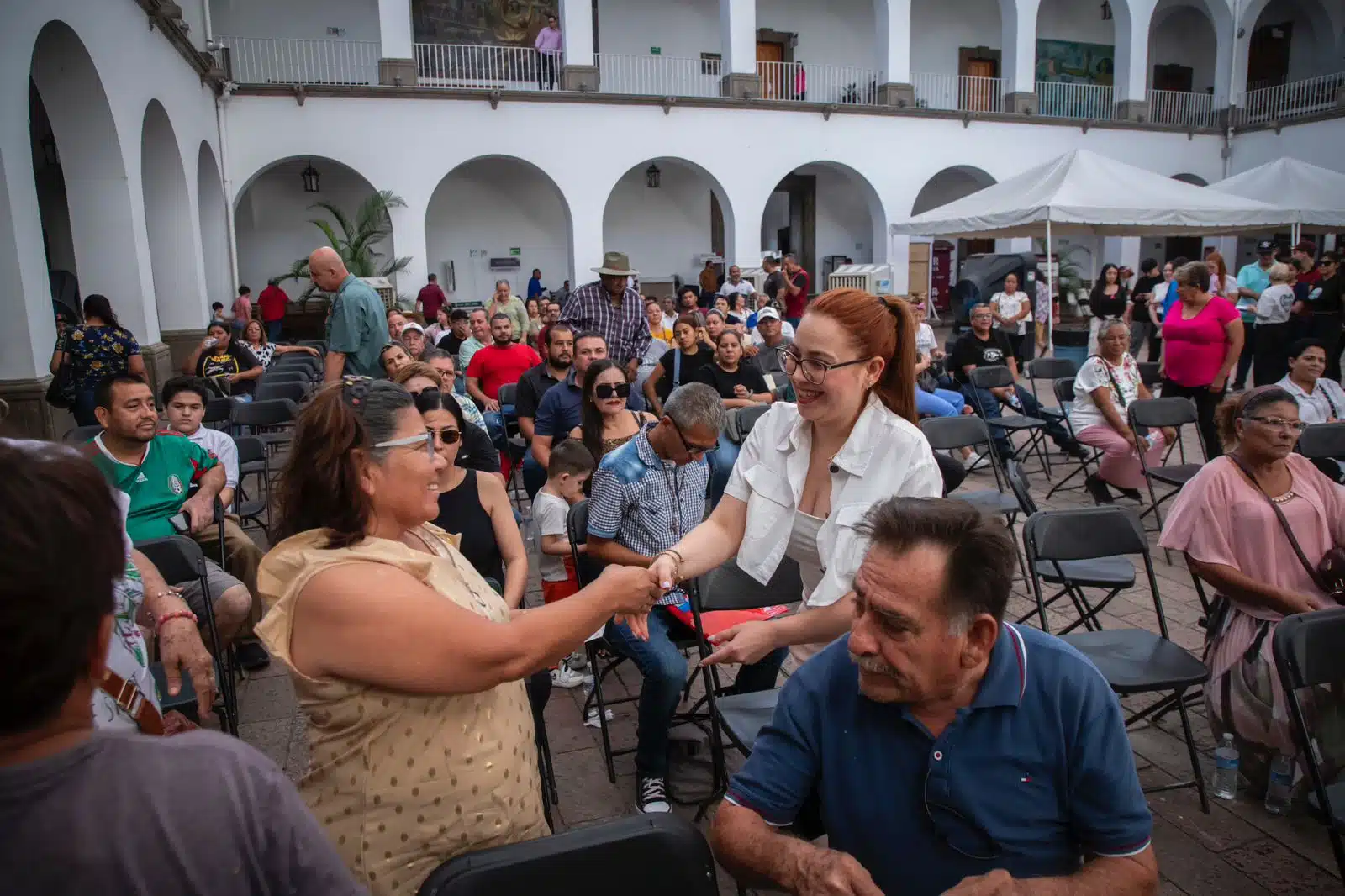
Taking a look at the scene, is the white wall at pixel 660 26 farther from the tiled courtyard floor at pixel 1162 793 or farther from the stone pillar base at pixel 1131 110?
the tiled courtyard floor at pixel 1162 793

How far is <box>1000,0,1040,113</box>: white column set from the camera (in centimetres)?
1822

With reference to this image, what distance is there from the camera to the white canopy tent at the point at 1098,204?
29.8ft

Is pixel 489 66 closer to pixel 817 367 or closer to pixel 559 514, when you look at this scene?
pixel 559 514

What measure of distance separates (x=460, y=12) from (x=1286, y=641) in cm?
1834

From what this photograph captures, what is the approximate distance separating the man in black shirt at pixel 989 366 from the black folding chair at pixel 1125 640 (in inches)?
146

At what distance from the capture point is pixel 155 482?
387cm

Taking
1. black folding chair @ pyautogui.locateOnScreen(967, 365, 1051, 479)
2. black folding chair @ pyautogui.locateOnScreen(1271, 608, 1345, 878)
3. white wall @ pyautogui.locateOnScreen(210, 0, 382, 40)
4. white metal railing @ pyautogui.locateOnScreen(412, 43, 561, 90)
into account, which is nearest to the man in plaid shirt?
black folding chair @ pyautogui.locateOnScreen(967, 365, 1051, 479)

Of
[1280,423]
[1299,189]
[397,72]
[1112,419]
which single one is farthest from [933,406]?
[397,72]

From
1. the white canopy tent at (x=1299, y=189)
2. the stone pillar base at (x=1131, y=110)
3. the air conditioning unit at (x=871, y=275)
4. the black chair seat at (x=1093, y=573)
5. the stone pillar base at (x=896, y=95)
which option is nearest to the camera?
the black chair seat at (x=1093, y=573)

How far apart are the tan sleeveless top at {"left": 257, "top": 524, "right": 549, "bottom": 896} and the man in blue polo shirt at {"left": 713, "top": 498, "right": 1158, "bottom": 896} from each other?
49 cm

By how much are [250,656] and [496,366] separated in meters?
3.39

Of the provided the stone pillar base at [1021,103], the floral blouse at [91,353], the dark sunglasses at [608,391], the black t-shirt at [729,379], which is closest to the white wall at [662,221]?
the stone pillar base at [1021,103]

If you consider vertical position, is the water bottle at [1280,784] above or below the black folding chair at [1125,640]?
below

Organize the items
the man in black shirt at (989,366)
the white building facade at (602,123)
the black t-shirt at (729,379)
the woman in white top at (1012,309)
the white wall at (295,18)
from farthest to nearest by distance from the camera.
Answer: the white wall at (295,18) → the woman in white top at (1012,309) → the white building facade at (602,123) → the man in black shirt at (989,366) → the black t-shirt at (729,379)
